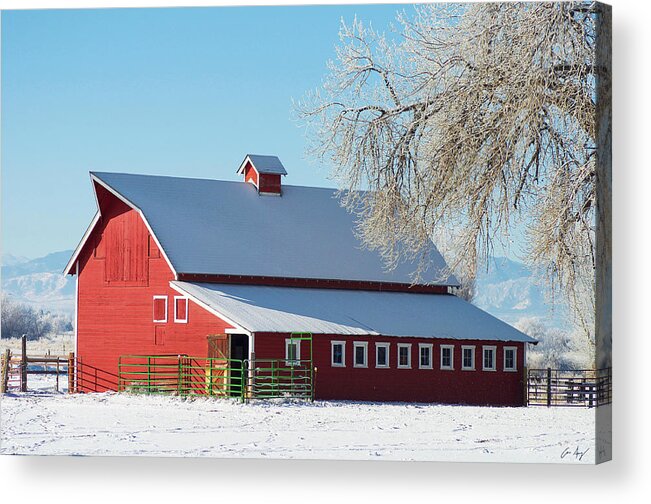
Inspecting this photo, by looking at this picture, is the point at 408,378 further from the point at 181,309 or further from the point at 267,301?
the point at 181,309

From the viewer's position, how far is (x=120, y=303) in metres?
35.8

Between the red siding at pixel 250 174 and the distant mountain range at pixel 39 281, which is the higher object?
the red siding at pixel 250 174

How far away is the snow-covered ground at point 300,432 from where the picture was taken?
2434cm

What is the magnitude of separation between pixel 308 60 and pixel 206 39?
190 cm

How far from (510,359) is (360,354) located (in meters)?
3.47

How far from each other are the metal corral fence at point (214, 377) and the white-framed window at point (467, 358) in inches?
141

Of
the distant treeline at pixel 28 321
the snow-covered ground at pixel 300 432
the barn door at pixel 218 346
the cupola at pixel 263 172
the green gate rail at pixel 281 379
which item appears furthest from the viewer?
the barn door at pixel 218 346

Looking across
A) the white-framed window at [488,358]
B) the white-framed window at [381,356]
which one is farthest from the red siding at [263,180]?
the white-framed window at [488,358]

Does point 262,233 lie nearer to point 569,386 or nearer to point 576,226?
point 569,386

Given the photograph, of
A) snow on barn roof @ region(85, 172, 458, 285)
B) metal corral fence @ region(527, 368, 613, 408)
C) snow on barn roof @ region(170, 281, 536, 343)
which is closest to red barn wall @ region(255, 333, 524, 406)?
snow on barn roof @ region(170, 281, 536, 343)

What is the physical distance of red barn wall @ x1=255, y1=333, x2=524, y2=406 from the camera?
33812 mm

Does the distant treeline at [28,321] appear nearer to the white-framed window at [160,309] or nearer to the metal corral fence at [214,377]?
the metal corral fence at [214,377]

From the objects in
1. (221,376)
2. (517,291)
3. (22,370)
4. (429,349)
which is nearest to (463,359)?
(429,349)

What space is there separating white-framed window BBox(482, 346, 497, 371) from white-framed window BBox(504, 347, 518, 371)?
0.28 meters
